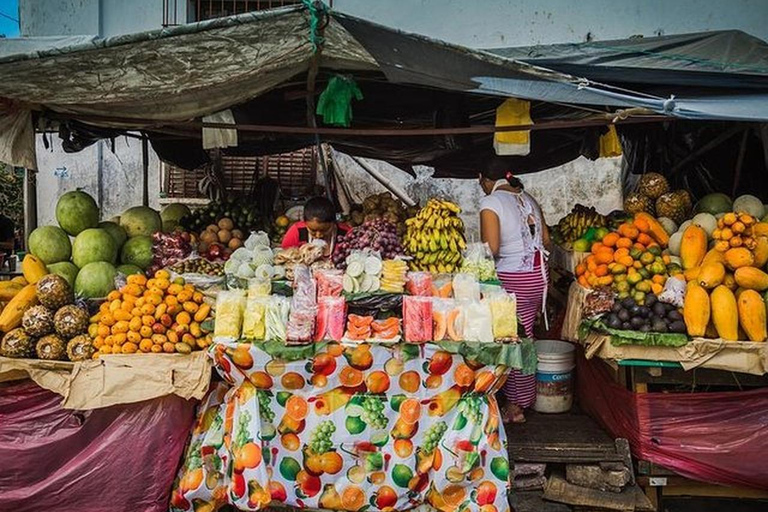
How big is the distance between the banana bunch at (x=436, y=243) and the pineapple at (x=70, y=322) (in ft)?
6.40

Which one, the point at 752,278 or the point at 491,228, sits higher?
the point at 491,228

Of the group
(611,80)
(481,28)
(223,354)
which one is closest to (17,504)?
(223,354)

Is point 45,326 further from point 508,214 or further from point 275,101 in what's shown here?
point 508,214

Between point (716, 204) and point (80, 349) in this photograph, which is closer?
point (80, 349)

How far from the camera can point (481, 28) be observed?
7.12 m

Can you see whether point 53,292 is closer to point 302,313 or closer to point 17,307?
point 17,307

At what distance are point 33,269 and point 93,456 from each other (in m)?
1.35

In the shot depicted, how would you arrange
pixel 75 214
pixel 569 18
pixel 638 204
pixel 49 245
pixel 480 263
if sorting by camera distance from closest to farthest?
pixel 480 263
pixel 49 245
pixel 75 214
pixel 638 204
pixel 569 18

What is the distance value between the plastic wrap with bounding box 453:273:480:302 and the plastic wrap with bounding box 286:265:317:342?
31.5 inches

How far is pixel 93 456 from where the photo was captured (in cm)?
343

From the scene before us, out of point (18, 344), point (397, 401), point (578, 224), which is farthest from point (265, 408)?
point (578, 224)

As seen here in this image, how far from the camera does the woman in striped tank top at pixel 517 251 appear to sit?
164 inches

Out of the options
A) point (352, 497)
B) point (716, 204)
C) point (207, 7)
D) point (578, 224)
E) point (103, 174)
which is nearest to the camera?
point (352, 497)

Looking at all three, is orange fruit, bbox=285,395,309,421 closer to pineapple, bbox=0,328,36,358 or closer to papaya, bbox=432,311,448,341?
papaya, bbox=432,311,448,341
